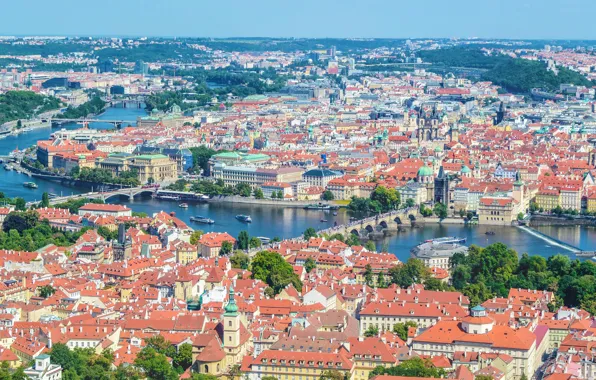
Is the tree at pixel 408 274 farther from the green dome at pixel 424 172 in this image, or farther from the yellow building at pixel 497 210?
the green dome at pixel 424 172

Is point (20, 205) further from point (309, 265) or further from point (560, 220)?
point (560, 220)

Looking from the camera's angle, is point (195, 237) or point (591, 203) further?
point (591, 203)

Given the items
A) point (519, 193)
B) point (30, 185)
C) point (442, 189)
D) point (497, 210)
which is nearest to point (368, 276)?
point (497, 210)

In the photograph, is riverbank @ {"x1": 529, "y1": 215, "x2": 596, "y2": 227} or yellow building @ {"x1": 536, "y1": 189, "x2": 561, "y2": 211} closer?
riverbank @ {"x1": 529, "y1": 215, "x2": 596, "y2": 227}

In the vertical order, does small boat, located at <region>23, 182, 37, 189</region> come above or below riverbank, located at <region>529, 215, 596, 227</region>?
above

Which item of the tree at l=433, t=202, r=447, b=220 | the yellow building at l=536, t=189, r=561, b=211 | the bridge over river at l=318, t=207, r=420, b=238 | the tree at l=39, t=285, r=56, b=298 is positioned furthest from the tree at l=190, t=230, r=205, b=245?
the yellow building at l=536, t=189, r=561, b=211

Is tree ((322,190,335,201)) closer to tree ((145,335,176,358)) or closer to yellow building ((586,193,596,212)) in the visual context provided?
yellow building ((586,193,596,212))
